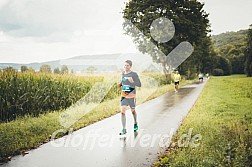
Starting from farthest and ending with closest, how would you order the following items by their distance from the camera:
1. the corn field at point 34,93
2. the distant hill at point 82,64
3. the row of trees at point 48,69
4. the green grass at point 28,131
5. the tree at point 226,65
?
the tree at point 226,65, the distant hill at point 82,64, the row of trees at point 48,69, the corn field at point 34,93, the green grass at point 28,131

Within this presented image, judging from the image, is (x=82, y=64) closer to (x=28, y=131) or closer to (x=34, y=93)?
(x=34, y=93)

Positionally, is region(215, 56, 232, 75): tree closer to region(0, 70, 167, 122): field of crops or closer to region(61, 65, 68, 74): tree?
region(61, 65, 68, 74): tree

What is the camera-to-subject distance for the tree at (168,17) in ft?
93.8

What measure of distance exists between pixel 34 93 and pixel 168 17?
22.0m

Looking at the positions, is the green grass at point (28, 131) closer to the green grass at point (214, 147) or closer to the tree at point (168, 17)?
the green grass at point (214, 147)

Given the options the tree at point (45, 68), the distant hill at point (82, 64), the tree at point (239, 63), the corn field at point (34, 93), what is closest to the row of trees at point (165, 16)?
the tree at point (239, 63)

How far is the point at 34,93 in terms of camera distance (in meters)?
9.92

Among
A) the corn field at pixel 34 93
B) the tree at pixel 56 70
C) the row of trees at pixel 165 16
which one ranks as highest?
the row of trees at pixel 165 16

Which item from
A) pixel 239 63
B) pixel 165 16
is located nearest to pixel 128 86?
pixel 165 16

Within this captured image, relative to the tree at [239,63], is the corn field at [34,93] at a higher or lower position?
lower

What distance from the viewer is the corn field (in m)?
8.85

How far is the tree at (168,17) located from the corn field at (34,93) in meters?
17.7

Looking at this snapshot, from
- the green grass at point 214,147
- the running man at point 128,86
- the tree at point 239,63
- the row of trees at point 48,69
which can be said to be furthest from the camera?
the tree at point 239,63

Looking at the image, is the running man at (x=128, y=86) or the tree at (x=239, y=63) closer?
the running man at (x=128, y=86)
